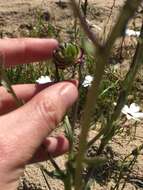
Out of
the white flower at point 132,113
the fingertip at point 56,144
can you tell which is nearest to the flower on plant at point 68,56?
the fingertip at point 56,144

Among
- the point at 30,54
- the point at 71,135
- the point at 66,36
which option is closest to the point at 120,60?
the point at 66,36

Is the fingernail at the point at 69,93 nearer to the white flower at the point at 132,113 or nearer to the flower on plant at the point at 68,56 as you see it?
the flower on plant at the point at 68,56

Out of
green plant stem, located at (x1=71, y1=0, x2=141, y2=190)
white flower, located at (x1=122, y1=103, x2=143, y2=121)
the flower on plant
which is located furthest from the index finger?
green plant stem, located at (x1=71, y1=0, x2=141, y2=190)

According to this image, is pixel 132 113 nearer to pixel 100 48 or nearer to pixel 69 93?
pixel 69 93

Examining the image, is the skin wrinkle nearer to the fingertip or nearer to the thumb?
the thumb

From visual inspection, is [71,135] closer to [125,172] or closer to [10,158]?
[10,158]
